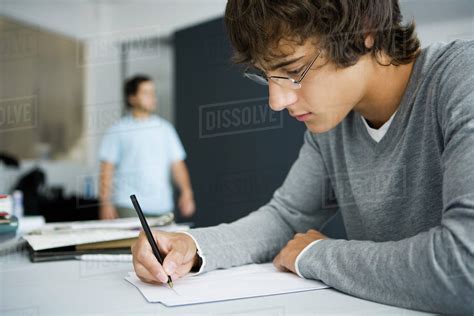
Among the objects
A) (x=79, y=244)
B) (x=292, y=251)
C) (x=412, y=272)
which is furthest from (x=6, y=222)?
(x=412, y=272)

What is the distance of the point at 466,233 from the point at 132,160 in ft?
9.48

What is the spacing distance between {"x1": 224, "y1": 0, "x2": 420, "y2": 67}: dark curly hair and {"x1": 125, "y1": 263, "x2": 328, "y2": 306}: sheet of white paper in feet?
1.25

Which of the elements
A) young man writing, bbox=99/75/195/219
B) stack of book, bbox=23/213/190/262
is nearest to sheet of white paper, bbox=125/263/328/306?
stack of book, bbox=23/213/190/262

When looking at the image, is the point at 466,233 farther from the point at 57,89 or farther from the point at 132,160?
the point at 57,89

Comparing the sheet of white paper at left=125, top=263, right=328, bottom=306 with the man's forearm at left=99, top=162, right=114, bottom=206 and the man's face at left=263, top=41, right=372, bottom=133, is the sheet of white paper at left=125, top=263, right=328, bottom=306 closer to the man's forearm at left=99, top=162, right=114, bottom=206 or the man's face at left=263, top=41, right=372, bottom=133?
the man's face at left=263, top=41, right=372, bottom=133

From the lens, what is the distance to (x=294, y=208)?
1.16 m

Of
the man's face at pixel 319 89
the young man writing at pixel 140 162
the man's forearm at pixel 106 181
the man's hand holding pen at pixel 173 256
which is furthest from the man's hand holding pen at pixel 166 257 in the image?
the man's forearm at pixel 106 181

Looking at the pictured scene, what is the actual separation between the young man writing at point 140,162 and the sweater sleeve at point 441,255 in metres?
2.56

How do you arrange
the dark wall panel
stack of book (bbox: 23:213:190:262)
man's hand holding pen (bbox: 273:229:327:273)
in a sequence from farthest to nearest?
the dark wall panel < stack of book (bbox: 23:213:190:262) < man's hand holding pen (bbox: 273:229:327:273)

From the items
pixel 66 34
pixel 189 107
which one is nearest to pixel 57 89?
pixel 66 34

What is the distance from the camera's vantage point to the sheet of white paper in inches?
29.9

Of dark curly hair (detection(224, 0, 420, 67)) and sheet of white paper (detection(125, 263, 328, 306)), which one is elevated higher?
dark curly hair (detection(224, 0, 420, 67))

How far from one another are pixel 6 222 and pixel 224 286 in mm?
660

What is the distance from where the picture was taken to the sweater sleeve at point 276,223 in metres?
0.98
